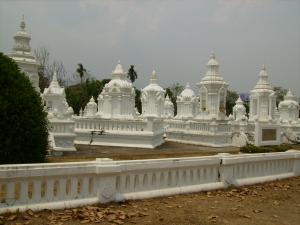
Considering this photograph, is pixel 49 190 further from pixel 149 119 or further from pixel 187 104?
pixel 187 104

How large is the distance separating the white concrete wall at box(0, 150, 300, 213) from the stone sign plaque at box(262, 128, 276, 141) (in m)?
11.2

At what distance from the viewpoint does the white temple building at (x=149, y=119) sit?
1928 centimetres

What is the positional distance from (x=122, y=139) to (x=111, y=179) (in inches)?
610

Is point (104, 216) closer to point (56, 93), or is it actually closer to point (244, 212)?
point (244, 212)

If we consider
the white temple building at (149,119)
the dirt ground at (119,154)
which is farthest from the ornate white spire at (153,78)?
the dirt ground at (119,154)

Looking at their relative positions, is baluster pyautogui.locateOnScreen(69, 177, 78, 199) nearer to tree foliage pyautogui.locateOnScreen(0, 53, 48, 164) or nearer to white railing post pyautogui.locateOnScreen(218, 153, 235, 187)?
tree foliage pyautogui.locateOnScreen(0, 53, 48, 164)

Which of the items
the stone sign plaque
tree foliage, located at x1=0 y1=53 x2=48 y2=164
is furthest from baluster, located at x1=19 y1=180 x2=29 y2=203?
the stone sign plaque

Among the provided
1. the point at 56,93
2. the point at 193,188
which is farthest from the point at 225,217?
the point at 56,93

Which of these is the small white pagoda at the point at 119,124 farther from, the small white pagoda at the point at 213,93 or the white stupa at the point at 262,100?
the white stupa at the point at 262,100

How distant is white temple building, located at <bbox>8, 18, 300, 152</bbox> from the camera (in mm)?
19281

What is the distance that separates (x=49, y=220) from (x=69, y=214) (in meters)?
0.44

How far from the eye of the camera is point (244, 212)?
23.7 feet

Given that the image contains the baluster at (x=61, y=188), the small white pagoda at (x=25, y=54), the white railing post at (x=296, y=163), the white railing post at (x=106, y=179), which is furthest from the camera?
the small white pagoda at (x=25, y=54)

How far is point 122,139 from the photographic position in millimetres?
22547
